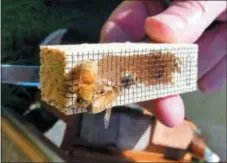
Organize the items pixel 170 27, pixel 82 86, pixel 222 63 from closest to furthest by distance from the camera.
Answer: pixel 82 86, pixel 170 27, pixel 222 63

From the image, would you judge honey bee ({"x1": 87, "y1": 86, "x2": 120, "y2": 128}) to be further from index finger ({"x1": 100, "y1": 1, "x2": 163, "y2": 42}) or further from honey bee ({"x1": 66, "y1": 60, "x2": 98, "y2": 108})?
index finger ({"x1": 100, "y1": 1, "x2": 163, "y2": 42})

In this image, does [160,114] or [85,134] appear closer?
[160,114]

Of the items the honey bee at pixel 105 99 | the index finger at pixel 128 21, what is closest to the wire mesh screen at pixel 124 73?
the honey bee at pixel 105 99

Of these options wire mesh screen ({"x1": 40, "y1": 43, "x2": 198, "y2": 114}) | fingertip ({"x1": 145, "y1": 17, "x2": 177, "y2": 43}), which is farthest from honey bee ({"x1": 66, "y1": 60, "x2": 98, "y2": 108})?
fingertip ({"x1": 145, "y1": 17, "x2": 177, "y2": 43})

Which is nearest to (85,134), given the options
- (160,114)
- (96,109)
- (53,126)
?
(53,126)

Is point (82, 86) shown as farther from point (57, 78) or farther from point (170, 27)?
point (170, 27)

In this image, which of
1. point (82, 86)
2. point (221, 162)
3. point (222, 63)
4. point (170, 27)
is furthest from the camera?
point (221, 162)

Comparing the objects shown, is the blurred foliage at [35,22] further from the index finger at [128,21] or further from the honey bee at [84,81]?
the honey bee at [84,81]
